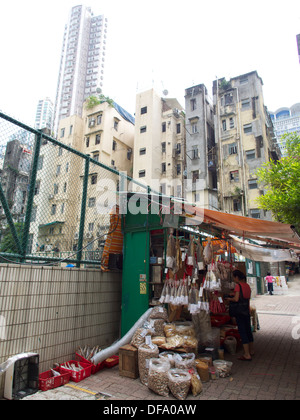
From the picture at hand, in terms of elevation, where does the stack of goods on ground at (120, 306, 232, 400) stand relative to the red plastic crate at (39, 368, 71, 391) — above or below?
above

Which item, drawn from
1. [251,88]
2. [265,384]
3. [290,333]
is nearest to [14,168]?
[265,384]

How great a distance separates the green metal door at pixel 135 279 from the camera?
17.2ft

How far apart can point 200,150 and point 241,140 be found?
171 inches

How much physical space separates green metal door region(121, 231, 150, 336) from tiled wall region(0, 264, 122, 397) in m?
0.29

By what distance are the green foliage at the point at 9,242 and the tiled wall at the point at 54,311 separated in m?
0.34

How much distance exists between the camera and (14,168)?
4.03 metres

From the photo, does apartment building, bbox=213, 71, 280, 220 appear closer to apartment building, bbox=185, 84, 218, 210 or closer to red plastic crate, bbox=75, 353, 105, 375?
apartment building, bbox=185, 84, 218, 210

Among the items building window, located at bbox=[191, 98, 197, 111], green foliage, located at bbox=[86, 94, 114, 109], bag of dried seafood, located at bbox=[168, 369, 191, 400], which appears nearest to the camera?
bag of dried seafood, located at bbox=[168, 369, 191, 400]

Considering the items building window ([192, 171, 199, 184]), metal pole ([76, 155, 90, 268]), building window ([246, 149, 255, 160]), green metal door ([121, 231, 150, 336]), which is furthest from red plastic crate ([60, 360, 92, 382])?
building window ([246, 149, 255, 160])

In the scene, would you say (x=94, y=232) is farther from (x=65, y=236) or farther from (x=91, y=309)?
(x=91, y=309)

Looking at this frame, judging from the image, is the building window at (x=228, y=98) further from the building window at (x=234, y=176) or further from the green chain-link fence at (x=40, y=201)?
the green chain-link fence at (x=40, y=201)

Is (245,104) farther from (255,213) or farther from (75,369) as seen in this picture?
(75,369)

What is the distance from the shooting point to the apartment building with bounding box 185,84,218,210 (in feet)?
91.5

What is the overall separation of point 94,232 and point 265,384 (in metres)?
4.34
